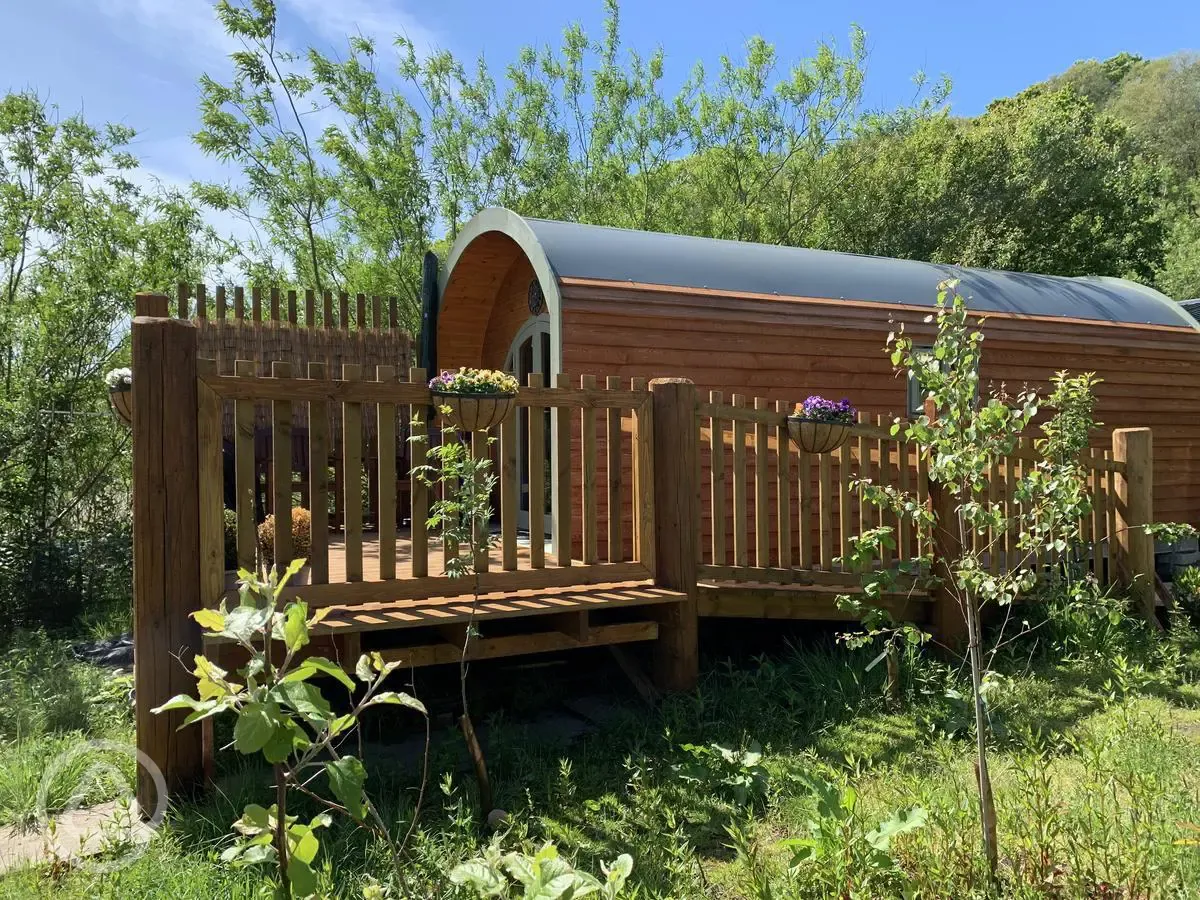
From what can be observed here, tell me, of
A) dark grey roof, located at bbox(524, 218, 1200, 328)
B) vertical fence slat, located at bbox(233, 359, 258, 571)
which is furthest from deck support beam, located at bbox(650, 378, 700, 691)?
vertical fence slat, located at bbox(233, 359, 258, 571)

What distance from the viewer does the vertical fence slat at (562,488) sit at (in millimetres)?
4656

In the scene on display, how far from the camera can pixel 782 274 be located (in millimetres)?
7105

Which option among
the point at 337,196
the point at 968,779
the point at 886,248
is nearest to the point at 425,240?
the point at 337,196

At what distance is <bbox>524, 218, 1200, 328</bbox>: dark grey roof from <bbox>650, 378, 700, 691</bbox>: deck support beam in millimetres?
1601

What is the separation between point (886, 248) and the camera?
1933 centimetres

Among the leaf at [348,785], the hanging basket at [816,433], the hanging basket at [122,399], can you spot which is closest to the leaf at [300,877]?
the leaf at [348,785]

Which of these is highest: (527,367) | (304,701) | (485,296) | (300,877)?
(485,296)

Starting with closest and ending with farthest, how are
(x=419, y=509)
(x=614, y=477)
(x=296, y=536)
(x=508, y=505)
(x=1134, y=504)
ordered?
(x=419, y=509), (x=508, y=505), (x=614, y=477), (x=296, y=536), (x=1134, y=504)

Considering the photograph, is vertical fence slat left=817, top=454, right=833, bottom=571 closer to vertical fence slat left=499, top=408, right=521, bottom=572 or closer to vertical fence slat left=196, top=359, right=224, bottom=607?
vertical fence slat left=499, top=408, right=521, bottom=572

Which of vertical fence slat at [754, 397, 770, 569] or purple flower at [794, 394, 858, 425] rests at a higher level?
purple flower at [794, 394, 858, 425]

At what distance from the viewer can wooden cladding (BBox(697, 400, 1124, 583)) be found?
17.1 feet

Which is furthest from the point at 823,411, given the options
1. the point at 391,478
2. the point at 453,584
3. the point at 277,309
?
the point at 277,309

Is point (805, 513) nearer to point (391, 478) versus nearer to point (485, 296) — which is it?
point (391, 478)

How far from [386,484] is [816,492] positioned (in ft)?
13.7
